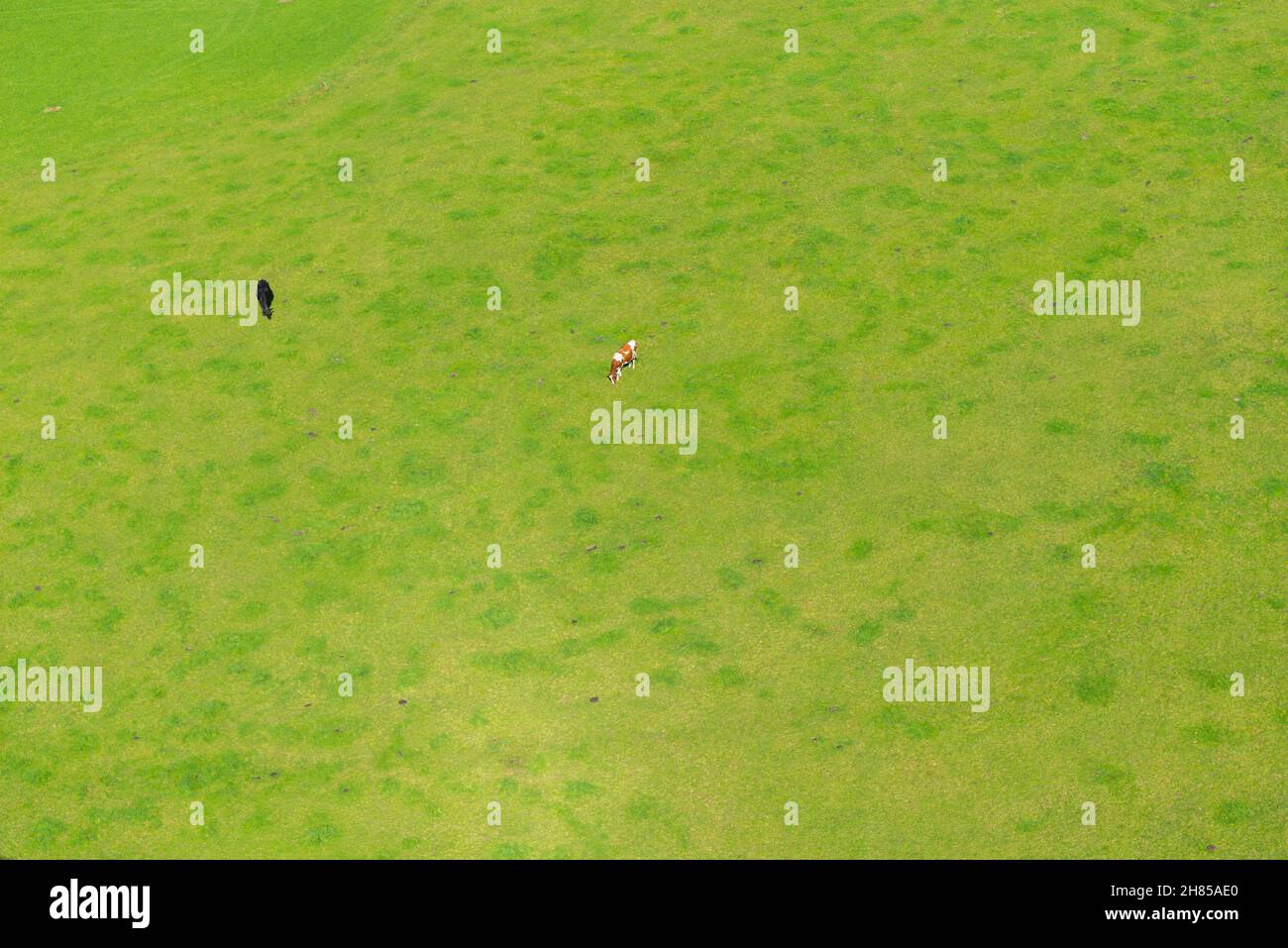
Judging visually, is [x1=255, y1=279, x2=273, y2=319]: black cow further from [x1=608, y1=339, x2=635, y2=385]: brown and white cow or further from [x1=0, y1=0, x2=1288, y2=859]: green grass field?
[x1=608, y1=339, x2=635, y2=385]: brown and white cow

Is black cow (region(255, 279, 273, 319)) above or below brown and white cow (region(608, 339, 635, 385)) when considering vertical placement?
above

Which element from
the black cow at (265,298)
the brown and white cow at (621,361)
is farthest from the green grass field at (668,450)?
the black cow at (265,298)

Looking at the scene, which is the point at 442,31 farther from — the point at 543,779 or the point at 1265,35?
the point at 543,779

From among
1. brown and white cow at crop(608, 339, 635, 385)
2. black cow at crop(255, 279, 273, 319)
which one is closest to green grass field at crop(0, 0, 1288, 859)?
brown and white cow at crop(608, 339, 635, 385)

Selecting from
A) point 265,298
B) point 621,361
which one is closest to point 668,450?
point 621,361

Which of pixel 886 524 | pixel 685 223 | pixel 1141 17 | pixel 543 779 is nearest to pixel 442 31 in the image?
pixel 685 223

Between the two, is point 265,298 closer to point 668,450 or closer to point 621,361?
point 621,361

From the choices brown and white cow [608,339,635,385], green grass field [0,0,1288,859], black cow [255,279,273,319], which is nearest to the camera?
green grass field [0,0,1288,859]
